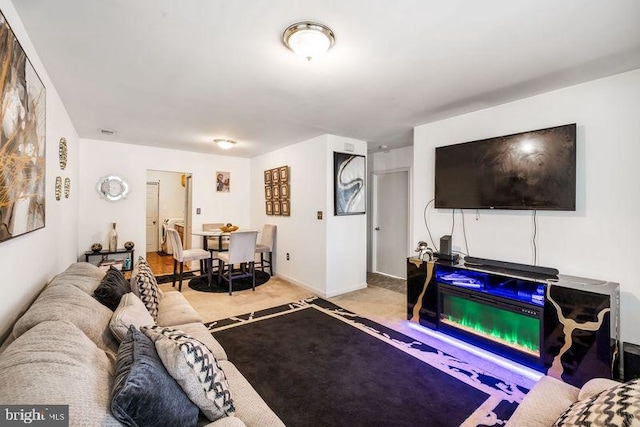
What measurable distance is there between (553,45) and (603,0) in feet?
1.34

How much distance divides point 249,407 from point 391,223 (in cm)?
443

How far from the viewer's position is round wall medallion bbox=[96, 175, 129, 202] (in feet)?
15.1

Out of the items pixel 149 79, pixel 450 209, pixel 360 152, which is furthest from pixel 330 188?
pixel 149 79

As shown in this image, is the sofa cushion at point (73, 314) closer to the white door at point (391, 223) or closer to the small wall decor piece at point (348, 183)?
the small wall decor piece at point (348, 183)

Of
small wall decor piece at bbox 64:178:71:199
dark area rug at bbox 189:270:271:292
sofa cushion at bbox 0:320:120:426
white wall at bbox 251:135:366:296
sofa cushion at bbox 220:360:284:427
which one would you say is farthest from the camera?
dark area rug at bbox 189:270:271:292

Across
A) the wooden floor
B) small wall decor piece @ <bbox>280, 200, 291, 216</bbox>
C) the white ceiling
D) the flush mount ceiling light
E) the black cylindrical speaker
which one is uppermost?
the white ceiling

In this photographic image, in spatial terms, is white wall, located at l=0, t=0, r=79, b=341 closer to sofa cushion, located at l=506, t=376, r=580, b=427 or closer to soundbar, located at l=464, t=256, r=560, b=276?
sofa cushion, located at l=506, t=376, r=580, b=427

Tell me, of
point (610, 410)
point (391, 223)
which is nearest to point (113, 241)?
point (391, 223)

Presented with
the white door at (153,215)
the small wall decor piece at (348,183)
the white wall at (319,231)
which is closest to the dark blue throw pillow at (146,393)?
the white wall at (319,231)

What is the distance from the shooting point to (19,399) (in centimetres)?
75

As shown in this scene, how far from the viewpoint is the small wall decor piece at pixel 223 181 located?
575 centimetres

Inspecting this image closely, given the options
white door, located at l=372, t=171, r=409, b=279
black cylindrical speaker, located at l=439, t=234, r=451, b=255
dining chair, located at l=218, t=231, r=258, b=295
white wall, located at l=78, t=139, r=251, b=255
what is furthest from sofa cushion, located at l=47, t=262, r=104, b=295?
white door, located at l=372, t=171, r=409, b=279

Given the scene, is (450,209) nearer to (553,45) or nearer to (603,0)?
(553,45)

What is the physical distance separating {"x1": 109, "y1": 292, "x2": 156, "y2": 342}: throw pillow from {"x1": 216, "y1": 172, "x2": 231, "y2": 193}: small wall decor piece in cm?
431
